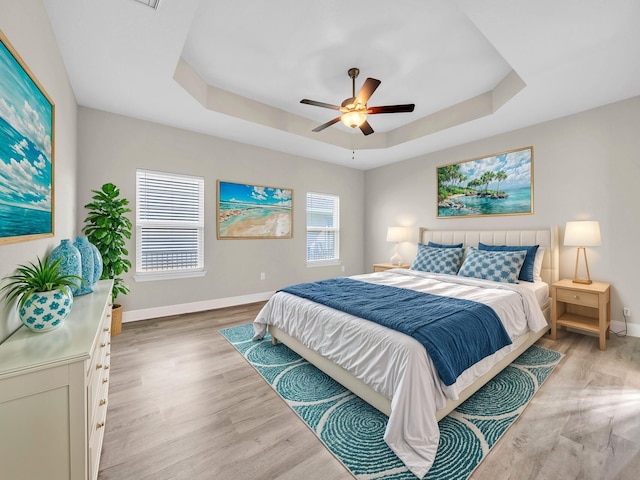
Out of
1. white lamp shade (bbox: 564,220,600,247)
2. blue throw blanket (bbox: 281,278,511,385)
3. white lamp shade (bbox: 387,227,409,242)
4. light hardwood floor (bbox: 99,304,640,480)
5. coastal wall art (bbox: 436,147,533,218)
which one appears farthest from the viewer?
white lamp shade (bbox: 387,227,409,242)

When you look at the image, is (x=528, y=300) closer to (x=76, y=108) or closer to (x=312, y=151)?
(x=312, y=151)

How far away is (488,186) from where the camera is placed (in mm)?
4102

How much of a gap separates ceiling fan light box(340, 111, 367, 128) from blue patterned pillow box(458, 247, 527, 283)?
2230mm

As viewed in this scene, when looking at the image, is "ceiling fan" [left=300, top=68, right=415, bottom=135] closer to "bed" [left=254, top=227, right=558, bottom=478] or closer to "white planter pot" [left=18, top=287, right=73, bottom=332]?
"bed" [left=254, top=227, right=558, bottom=478]

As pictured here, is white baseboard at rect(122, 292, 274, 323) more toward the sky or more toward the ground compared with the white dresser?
more toward the ground

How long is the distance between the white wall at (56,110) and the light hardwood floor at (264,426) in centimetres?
97

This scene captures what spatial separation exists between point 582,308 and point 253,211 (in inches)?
180

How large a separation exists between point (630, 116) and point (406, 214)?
2941mm

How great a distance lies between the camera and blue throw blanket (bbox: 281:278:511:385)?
5.68 ft

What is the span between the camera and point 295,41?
8.23ft

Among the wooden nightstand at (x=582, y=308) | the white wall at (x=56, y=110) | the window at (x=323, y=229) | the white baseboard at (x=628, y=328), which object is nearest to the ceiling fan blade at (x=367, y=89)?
the white wall at (x=56, y=110)

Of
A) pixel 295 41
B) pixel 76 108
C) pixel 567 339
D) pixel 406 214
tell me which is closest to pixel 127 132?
pixel 76 108

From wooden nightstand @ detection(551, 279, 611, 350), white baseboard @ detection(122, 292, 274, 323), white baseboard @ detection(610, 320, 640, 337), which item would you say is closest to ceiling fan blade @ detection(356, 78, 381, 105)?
wooden nightstand @ detection(551, 279, 611, 350)

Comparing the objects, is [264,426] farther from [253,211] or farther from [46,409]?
[253,211]
